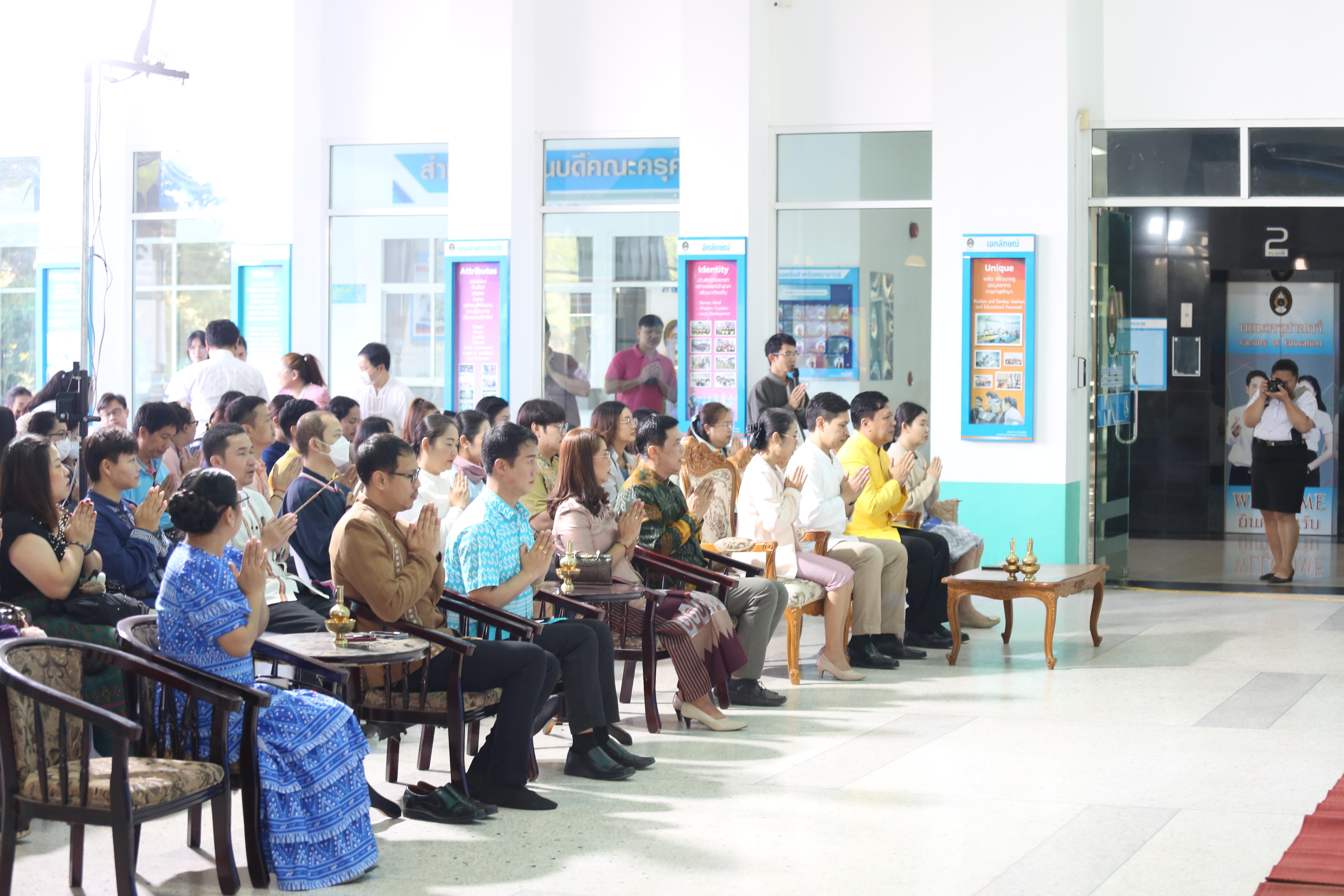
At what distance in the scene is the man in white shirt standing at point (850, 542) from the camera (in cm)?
750

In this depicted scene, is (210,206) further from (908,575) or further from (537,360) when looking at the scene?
(908,575)

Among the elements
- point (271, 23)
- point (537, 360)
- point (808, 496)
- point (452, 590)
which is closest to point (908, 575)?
point (808, 496)

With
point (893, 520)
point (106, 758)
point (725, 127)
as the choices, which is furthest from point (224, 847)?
point (725, 127)

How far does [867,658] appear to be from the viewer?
7.55 metres

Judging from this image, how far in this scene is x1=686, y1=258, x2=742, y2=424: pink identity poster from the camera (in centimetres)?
1084

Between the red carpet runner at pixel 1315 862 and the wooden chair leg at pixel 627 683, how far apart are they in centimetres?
287

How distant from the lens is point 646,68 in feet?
36.9

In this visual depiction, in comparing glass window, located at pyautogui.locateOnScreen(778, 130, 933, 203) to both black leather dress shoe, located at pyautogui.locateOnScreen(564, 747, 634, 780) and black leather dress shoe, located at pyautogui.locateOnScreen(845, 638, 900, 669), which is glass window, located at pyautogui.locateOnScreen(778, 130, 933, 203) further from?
black leather dress shoe, located at pyautogui.locateOnScreen(564, 747, 634, 780)

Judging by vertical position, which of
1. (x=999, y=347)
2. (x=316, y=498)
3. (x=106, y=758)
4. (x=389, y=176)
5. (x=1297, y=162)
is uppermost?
(x=389, y=176)

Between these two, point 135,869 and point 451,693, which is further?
point 451,693

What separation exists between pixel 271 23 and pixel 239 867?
29.7ft

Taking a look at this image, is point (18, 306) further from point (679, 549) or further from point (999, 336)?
point (679, 549)

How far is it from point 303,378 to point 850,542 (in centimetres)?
420

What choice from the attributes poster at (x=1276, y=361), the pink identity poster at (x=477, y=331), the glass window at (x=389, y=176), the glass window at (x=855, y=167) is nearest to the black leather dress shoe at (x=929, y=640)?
the glass window at (x=855, y=167)
